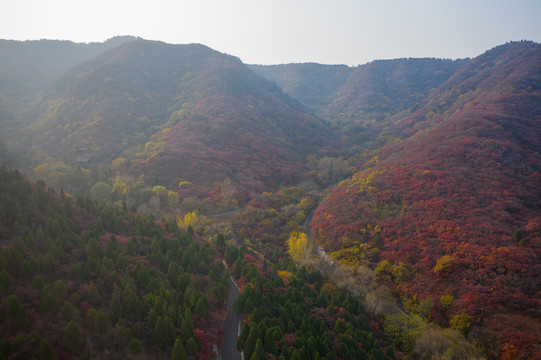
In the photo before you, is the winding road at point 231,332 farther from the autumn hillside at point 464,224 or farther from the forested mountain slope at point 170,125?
the forested mountain slope at point 170,125

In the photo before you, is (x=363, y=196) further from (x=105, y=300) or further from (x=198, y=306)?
(x=105, y=300)

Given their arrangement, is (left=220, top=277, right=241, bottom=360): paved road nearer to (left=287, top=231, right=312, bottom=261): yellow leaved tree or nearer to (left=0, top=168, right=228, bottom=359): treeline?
(left=0, top=168, right=228, bottom=359): treeline

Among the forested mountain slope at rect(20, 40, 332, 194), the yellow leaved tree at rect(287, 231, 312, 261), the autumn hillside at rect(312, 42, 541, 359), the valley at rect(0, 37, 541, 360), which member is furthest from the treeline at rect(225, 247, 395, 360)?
the forested mountain slope at rect(20, 40, 332, 194)

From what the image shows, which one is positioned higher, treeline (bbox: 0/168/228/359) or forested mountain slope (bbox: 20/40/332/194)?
forested mountain slope (bbox: 20/40/332/194)

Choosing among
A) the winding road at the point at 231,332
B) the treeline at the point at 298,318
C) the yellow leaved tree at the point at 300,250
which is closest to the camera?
the treeline at the point at 298,318

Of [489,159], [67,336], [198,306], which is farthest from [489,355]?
[489,159]

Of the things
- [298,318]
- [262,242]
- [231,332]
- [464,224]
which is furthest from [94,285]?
[464,224]

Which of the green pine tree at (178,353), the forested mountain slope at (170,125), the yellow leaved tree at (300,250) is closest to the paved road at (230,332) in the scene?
the green pine tree at (178,353)
